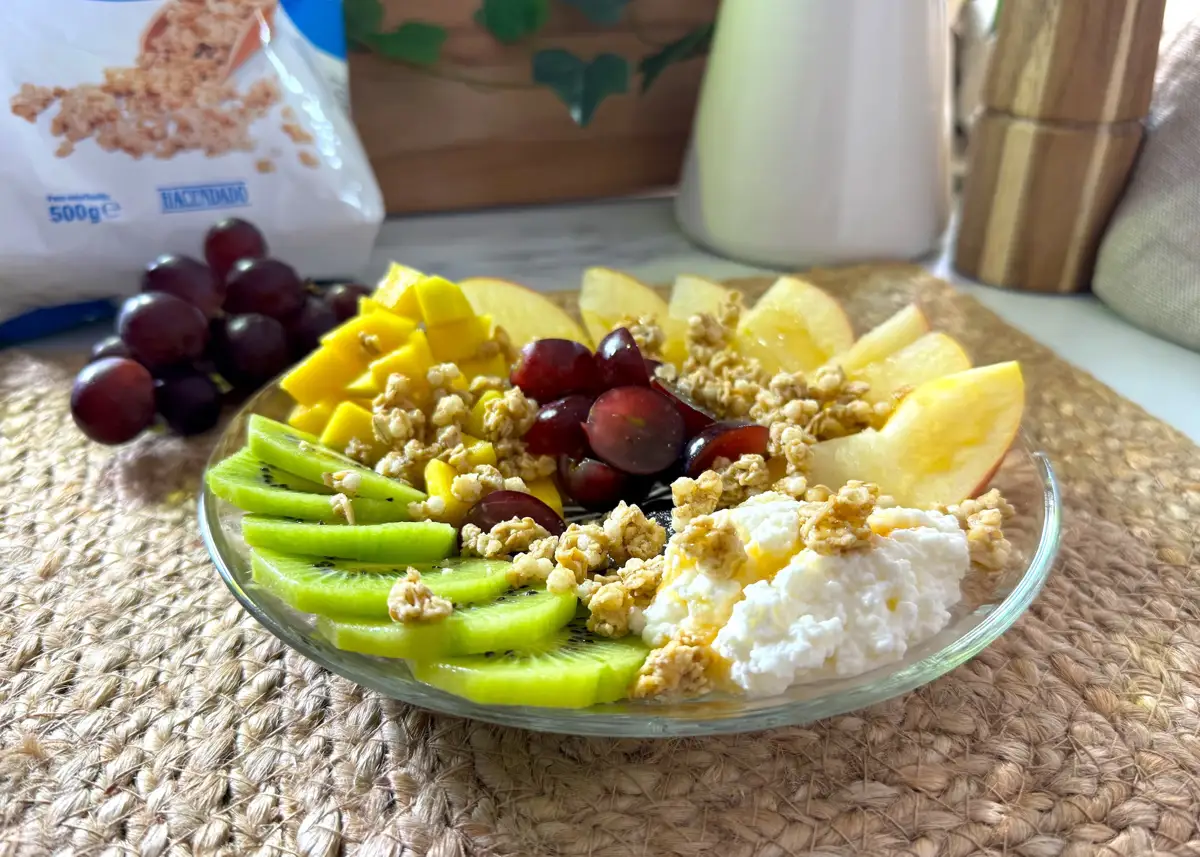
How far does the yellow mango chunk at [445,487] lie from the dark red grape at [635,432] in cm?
11

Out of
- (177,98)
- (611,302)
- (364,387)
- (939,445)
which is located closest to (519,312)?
(611,302)

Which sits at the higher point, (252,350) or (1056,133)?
(1056,133)

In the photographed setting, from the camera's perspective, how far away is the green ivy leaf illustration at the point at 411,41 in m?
1.27

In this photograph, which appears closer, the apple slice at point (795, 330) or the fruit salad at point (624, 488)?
the fruit salad at point (624, 488)

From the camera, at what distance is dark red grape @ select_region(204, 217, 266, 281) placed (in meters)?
1.03

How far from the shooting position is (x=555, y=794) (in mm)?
525

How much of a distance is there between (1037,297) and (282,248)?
3.11 ft

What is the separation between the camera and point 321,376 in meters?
0.78

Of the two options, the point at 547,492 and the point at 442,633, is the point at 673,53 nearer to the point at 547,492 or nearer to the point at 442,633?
the point at 547,492

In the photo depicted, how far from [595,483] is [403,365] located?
0.20 metres

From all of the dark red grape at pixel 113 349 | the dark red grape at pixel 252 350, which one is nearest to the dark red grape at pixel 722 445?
the dark red grape at pixel 252 350

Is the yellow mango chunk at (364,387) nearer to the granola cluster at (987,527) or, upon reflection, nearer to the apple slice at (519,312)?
the apple slice at (519,312)

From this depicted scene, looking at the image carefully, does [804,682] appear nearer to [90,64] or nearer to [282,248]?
[282,248]

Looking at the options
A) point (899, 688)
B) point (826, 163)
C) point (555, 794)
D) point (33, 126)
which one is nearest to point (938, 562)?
point (899, 688)
